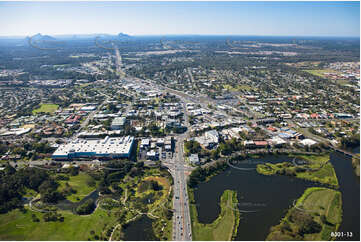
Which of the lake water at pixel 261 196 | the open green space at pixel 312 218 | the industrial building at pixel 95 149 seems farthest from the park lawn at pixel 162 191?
the open green space at pixel 312 218

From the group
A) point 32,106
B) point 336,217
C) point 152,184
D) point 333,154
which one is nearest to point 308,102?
point 333,154

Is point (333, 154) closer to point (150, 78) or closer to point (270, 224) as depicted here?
point (270, 224)

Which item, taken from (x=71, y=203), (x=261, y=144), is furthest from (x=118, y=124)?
(x=261, y=144)

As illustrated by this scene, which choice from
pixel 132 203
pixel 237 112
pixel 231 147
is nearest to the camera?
pixel 132 203

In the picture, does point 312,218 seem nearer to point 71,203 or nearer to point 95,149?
point 71,203

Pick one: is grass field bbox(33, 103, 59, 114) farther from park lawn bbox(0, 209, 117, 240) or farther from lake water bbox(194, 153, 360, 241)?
lake water bbox(194, 153, 360, 241)
